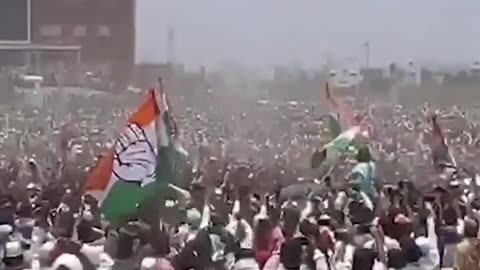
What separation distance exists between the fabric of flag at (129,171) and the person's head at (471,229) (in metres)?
1.12

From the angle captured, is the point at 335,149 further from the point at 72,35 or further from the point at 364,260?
the point at 364,260

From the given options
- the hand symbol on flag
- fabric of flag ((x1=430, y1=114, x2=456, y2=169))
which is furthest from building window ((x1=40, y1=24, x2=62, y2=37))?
fabric of flag ((x1=430, y1=114, x2=456, y2=169))

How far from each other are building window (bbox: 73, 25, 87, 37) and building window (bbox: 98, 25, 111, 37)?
0.09 metres

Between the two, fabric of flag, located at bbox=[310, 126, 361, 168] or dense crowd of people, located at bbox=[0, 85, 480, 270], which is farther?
fabric of flag, located at bbox=[310, 126, 361, 168]

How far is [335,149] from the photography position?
461 cm

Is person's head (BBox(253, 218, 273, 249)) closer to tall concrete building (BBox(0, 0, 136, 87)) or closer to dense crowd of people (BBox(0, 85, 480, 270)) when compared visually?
dense crowd of people (BBox(0, 85, 480, 270))

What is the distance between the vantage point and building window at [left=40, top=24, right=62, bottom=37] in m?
5.35

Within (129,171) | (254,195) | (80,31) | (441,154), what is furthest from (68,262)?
(80,31)

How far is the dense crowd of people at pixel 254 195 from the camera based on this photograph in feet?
9.14

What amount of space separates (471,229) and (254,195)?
126 cm

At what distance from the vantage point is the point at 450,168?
4477 millimetres

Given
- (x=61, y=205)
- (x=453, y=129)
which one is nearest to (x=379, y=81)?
A: (x=453, y=129)

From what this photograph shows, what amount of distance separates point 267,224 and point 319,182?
1379 mm

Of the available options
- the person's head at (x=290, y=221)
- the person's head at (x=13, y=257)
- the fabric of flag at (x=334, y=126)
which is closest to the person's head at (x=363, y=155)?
the fabric of flag at (x=334, y=126)
